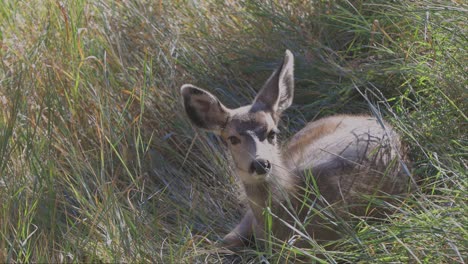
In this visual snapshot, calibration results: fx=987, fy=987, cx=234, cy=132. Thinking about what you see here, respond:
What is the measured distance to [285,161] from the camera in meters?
→ 5.50

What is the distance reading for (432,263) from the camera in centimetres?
377

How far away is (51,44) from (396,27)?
7.19ft

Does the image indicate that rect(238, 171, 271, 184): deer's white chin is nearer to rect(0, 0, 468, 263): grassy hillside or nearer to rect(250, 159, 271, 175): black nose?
rect(250, 159, 271, 175): black nose

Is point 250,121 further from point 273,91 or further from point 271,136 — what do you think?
point 273,91

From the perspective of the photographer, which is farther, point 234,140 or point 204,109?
point 204,109

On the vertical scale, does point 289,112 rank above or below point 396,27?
below

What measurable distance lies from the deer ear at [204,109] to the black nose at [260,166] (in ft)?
1.58

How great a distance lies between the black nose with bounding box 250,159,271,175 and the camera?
496cm

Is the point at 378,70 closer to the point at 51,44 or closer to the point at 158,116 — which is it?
the point at 158,116

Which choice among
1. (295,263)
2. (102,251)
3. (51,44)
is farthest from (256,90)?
(102,251)

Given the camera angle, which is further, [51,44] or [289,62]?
[51,44]

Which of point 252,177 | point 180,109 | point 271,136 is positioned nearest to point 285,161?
point 271,136

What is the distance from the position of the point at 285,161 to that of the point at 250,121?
1.24ft

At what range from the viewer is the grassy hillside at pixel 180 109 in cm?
415
